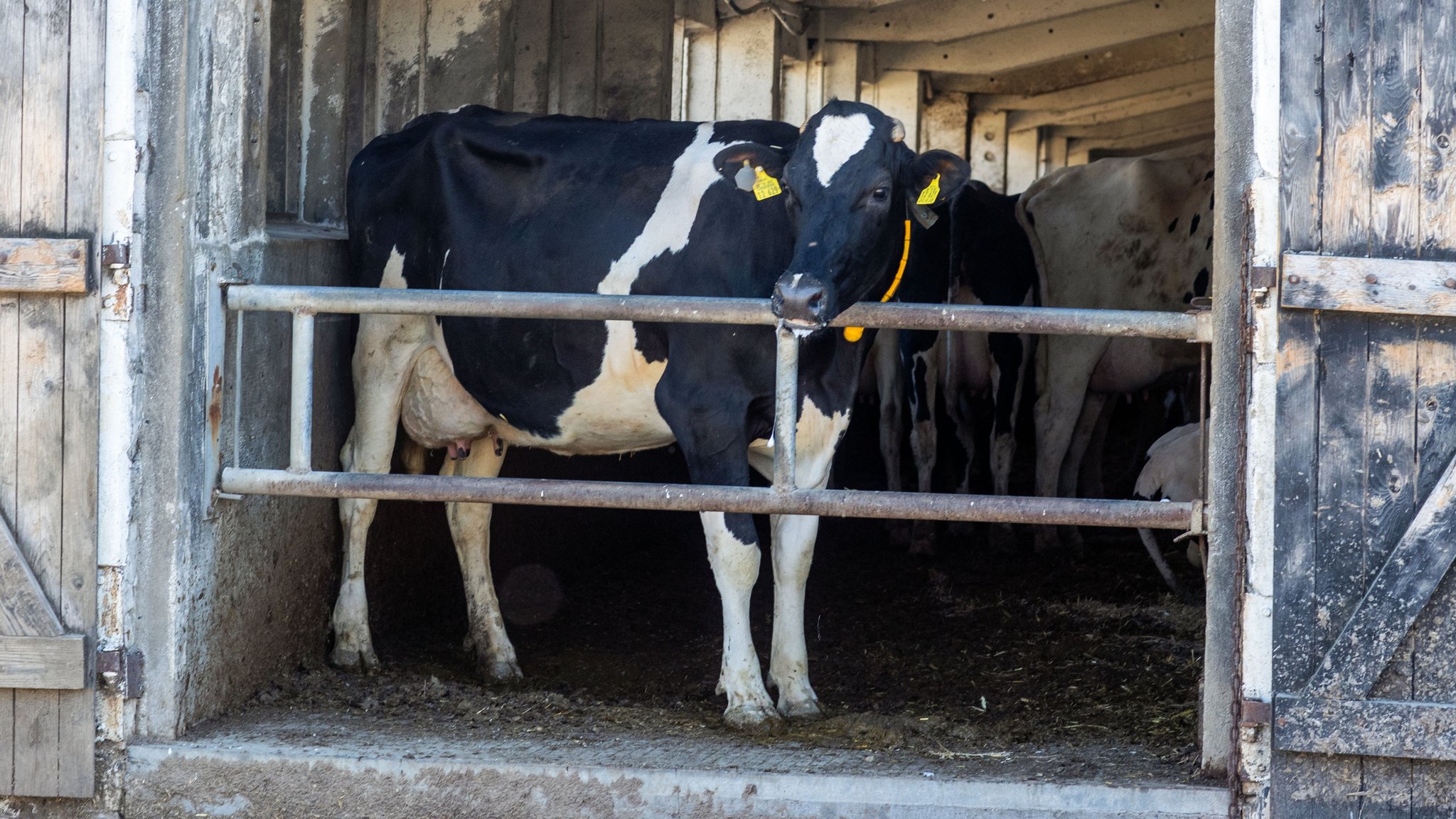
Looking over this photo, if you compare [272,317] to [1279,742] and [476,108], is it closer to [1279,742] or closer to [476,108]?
[476,108]

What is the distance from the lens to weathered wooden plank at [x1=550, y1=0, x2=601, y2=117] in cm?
798

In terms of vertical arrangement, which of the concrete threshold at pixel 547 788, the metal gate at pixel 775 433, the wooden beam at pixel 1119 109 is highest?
the wooden beam at pixel 1119 109

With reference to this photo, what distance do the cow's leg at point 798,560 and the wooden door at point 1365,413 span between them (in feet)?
5.53

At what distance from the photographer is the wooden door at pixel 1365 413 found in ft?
13.2

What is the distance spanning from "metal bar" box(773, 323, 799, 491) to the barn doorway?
0.84m

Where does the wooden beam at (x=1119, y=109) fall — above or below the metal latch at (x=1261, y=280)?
above

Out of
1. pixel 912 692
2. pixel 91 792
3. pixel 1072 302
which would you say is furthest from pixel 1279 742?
pixel 1072 302

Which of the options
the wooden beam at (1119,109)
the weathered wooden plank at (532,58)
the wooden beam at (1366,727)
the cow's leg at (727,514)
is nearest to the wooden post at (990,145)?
the wooden beam at (1119,109)

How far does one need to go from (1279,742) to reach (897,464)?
547 centimetres

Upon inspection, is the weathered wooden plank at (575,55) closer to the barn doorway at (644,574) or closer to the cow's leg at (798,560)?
the barn doorway at (644,574)

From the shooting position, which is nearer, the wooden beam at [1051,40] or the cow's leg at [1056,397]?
the cow's leg at [1056,397]

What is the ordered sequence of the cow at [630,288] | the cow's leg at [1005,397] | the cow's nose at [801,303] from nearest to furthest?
1. the cow's nose at [801,303]
2. the cow at [630,288]
3. the cow's leg at [1005,397]

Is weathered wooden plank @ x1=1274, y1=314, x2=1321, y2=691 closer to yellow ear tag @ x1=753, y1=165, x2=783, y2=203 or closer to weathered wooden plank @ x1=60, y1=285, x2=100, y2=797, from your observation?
yellow ear tag @ x1=753, y1=165, x2=783, y2=203

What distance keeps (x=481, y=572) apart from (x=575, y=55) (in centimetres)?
310
